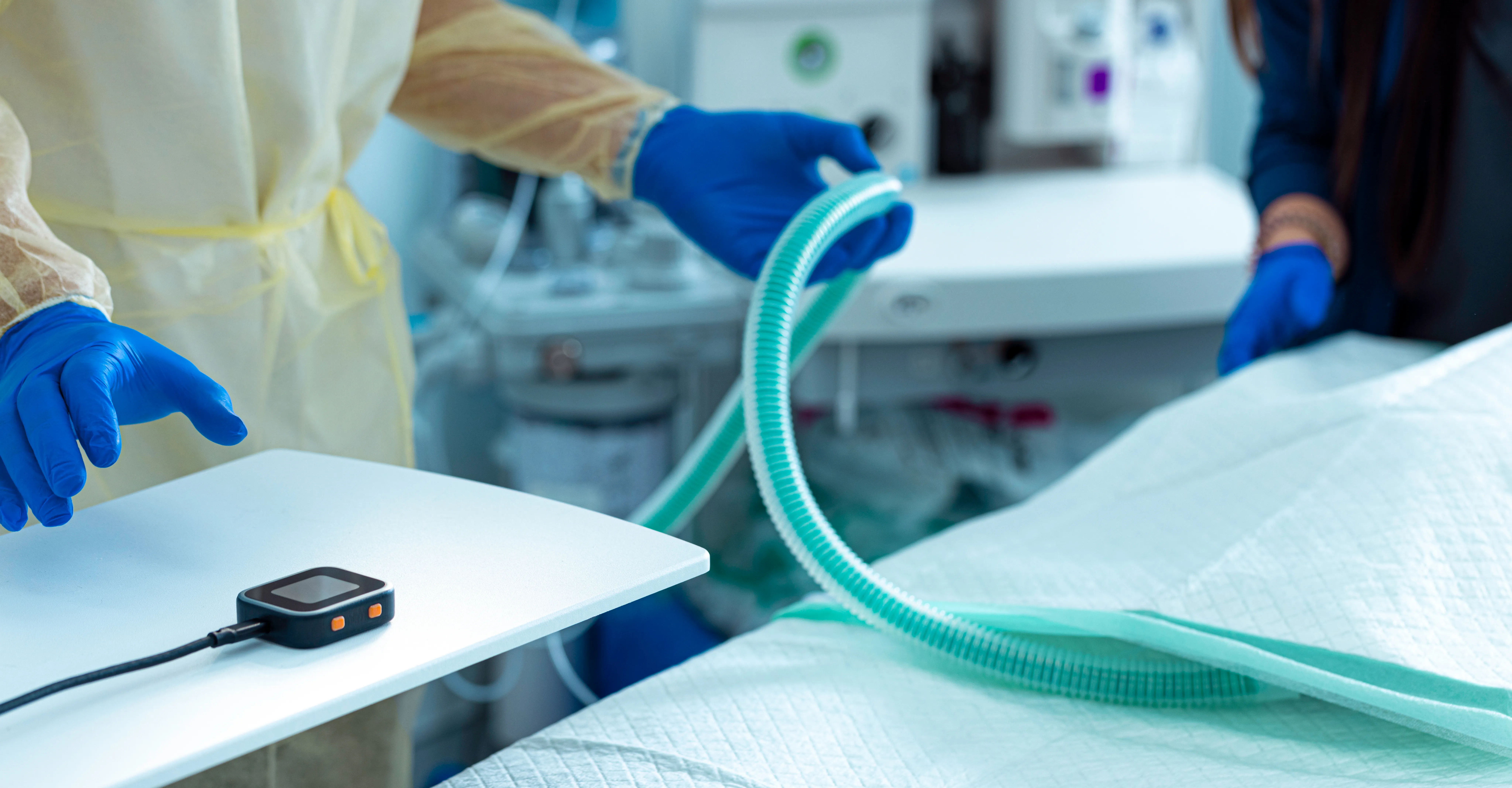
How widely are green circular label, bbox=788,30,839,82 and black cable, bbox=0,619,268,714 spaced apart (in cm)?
137

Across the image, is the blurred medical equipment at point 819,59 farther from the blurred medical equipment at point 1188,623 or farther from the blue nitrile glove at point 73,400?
the blue nitrile glove at point 73,400

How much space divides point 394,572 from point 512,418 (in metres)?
1.10

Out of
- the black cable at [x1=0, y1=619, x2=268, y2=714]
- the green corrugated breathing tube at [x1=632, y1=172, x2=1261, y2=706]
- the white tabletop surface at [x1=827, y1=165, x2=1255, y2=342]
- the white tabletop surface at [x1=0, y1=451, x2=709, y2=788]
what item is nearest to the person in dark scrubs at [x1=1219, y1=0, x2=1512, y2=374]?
the white tabletop surface at [x1=827, y1=165, x2=1255, y2=342]

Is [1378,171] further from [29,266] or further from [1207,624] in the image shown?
[29,266]

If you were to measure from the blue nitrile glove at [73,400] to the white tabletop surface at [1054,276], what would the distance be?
2.64 ft

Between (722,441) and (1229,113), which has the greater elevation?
(1229,113)

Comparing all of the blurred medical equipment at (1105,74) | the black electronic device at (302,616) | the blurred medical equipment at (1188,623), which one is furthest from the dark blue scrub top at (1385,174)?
the black electronic device at (302,616)

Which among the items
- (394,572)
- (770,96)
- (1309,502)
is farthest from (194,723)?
(770,96)

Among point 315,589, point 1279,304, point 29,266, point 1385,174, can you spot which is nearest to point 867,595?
point 315,589

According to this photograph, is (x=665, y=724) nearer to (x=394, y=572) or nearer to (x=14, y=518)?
(x=394, y=572)

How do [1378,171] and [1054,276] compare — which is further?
[1054,276]

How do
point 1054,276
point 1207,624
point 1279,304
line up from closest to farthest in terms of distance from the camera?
1. point 1207,624
2. point 1279,304
3. point 1054,276

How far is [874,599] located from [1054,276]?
2.57ft

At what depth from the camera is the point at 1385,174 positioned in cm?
114
